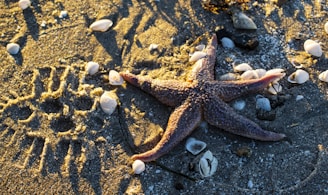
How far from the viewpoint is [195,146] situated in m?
4.41

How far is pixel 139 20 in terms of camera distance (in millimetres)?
5305

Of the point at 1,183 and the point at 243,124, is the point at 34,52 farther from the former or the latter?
the point at 243,124

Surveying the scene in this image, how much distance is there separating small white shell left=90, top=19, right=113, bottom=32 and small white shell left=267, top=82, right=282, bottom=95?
193 cm

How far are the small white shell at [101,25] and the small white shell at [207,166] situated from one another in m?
1.92

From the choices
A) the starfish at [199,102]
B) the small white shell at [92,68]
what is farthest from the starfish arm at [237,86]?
the small white shell at [92,68]

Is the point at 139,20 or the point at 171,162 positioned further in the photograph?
the point at 139,20

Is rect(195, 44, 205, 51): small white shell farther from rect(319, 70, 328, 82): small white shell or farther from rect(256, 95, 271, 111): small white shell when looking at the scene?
rect(319, 70, 328, 82): small white shell

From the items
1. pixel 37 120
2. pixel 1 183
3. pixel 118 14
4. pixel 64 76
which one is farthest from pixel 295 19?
pixel 1 183

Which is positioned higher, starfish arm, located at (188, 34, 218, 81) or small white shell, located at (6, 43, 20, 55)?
small white shell, located at (6, 43, 20, 55)

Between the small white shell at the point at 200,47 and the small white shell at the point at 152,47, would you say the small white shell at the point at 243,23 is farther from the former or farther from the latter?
the small white shell at the point at 152,47

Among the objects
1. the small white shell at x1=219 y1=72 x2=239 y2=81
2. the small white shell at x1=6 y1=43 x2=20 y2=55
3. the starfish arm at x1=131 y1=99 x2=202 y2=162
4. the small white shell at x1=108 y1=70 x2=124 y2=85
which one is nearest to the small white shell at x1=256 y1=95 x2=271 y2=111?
the small white shell at x1=219 y1=72 x2=239 y2=81

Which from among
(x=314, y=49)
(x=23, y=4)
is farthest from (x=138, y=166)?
(x=23, y=4)

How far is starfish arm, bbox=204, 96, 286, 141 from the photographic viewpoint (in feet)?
14.2

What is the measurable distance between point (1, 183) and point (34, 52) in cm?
153
